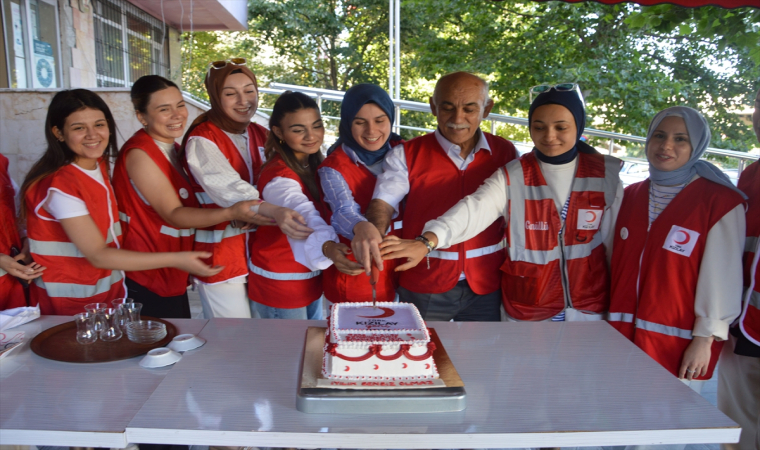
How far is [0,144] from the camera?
5188 millimetres

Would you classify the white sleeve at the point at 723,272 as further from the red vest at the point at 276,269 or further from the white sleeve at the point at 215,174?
the white sleeve at the point at 215,174

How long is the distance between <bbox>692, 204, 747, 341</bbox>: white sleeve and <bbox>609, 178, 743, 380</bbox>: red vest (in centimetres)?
3

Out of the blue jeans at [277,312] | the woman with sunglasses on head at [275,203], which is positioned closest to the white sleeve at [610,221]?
the woman with sunglasses on head at [275,203]

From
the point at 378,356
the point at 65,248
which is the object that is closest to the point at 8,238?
the point at 65,248

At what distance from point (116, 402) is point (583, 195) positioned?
6.21ft

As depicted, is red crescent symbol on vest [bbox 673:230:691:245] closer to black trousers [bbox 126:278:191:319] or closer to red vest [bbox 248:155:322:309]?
red vest [bbox 248:155:322:309]

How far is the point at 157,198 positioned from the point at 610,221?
6.66 feet

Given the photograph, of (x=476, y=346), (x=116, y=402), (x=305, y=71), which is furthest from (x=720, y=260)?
(x=305, y=71)

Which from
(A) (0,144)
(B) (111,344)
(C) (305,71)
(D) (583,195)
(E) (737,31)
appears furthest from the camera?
(C) (305,71)

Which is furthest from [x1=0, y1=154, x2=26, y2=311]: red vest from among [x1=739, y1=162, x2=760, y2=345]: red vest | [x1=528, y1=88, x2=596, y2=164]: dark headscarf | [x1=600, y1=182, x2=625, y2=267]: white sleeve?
[x1=739, y1=162, x2=760, y2=345]: red vest

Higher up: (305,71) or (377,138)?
(305,71)

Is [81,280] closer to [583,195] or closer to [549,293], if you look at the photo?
[549,293]

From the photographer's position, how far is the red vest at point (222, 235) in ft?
7.82

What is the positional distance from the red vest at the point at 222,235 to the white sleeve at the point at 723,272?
2.00 meters
